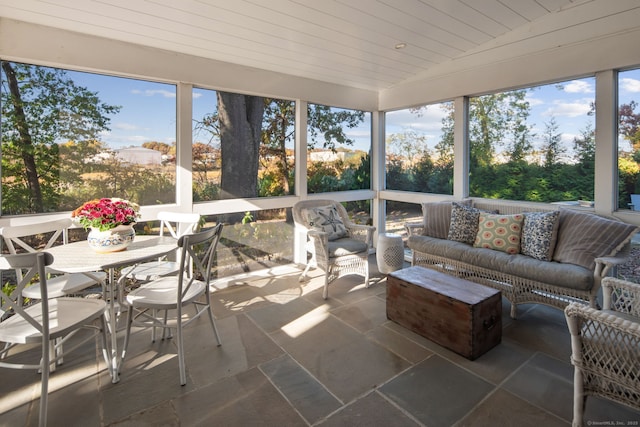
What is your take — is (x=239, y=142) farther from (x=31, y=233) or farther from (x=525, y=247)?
(x=525, y=247)

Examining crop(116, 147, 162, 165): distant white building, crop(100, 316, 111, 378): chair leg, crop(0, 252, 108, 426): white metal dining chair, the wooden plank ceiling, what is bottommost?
crop(100, 316, 111, 378): chair leg

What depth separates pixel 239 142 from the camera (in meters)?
4.02

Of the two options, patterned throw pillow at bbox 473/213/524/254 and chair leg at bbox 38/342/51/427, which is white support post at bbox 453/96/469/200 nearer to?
patterned throw pillow at bbox 473/213/524/254

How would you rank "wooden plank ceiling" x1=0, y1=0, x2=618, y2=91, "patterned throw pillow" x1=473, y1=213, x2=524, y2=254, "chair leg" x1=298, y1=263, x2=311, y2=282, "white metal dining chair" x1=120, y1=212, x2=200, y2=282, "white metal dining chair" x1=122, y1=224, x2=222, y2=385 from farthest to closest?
"chair leg" x1=298, y1=263, x2=311, y2=282 → "patterned throw pillow" x1=473, y1=213, x2=524, y2=254 → "white metal dining chair" x1=120, y1=212, x2=200, y2=282 → "wooden plank ceiling" x1=0, y1=0, x2=618, y2=91 → "white metal dining chair" x1=122, y1=224, x2=222, y2=385

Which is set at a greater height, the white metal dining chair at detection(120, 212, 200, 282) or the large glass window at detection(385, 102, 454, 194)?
the large glass window at detection(385, 102, 454, 194)

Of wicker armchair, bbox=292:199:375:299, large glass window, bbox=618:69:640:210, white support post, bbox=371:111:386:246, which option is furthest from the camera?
white support post, bbox=371:111:386:246

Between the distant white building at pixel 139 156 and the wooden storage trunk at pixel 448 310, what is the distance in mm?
2517

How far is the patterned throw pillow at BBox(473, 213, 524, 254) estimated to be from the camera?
3.33 meters

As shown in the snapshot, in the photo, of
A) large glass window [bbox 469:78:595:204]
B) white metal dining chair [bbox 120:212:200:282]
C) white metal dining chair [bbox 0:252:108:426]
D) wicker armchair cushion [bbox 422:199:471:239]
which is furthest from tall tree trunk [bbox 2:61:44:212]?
large glass window [bbox 469:78:595:204]

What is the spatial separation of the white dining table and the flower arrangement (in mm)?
192

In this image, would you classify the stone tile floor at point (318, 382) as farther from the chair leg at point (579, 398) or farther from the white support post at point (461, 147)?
the white support post at point (461, 147)

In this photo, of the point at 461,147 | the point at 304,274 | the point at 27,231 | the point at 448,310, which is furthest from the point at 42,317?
the point at 461,147

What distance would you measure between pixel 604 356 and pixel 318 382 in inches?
57.9

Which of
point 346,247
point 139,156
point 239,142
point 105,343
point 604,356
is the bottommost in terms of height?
point 105,343
